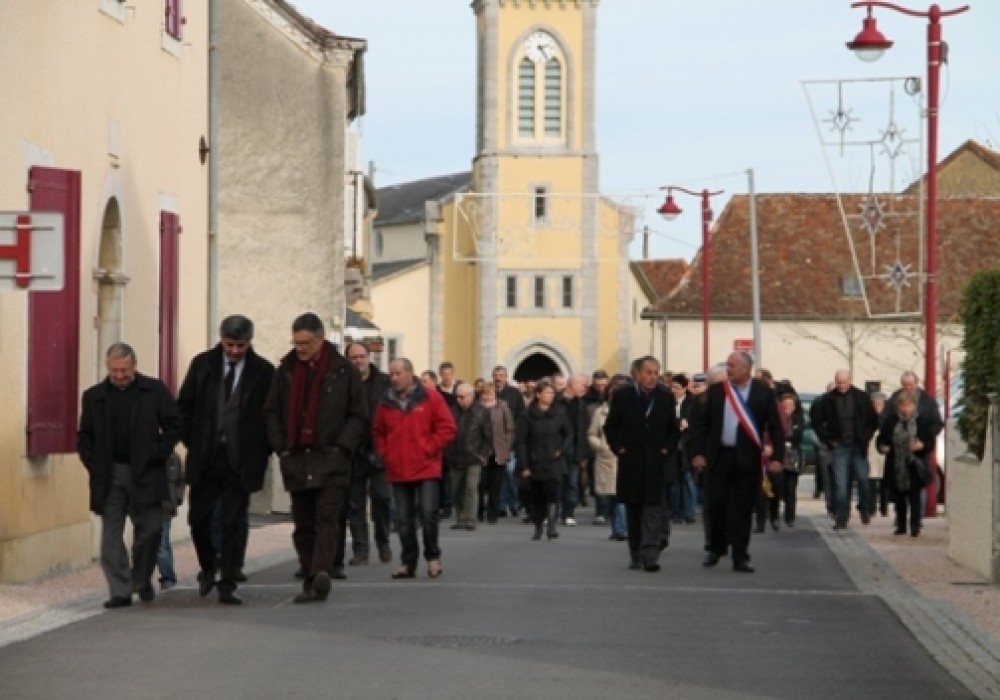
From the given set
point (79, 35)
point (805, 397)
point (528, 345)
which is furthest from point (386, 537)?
point (528, 345)

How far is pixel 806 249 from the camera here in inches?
3312

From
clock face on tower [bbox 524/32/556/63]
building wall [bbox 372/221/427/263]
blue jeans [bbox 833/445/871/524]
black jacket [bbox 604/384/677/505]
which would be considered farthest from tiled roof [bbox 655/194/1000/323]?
black jacket [bbox 604/384/677/505]

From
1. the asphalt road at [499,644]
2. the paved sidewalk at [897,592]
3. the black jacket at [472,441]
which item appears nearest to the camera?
the asphalt road at [499,644]

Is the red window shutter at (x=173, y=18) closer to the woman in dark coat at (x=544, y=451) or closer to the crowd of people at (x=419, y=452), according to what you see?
the crowd of people at (x=419, y=452)

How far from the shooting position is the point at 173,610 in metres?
15.1

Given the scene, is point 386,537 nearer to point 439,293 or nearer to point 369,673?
point 369,673

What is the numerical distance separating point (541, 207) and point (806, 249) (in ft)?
51.4

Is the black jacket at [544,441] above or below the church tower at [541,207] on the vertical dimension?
below

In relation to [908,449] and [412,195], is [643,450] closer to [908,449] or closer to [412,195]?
[908,449]

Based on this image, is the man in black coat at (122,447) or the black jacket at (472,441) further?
the black jacket at (472,441)

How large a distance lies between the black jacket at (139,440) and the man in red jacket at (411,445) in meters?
2.89

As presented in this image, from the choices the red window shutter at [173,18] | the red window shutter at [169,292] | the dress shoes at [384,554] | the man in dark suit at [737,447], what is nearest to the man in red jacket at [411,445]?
the dress shoes at [384,554]

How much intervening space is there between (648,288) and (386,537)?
258ft

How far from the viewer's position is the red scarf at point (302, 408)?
15.6 metres
